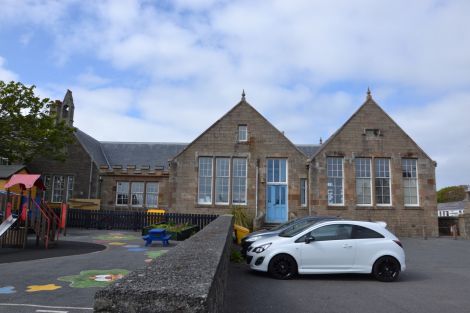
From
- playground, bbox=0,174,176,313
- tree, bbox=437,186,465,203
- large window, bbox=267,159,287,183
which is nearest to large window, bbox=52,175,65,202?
playground, bbox=0,174,176,313

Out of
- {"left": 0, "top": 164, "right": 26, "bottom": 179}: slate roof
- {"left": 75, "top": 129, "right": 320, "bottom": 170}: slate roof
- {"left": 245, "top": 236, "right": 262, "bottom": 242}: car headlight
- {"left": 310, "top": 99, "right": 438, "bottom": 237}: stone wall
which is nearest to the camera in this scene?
{"left": 245, "top": 236, "right": 262, "bottom": 242}: car headlight

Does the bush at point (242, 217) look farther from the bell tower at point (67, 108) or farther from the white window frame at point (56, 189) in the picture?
the bell tower at point (67, 108)

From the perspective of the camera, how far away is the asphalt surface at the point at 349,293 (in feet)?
23.3

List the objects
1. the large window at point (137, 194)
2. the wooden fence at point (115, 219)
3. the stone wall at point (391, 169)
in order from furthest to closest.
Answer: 1. the large window at point (137, 194)
2. the stone wall at point (391, 169)
3. the wooden fence at point (115, 219)

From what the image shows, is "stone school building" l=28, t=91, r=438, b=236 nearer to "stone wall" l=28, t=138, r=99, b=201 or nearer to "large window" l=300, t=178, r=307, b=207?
"large window" l=300, t=178, r=307, b=207

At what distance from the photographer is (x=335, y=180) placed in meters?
25.4

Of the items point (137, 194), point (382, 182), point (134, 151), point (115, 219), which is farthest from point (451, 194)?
point (115, 219)

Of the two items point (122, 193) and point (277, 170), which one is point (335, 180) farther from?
point (122, 193)

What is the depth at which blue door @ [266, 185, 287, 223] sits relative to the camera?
25.4 m

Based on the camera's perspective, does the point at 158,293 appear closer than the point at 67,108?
Yes

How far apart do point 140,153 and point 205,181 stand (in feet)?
40.0

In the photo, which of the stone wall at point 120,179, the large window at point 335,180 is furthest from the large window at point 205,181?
the large window at point 335,180

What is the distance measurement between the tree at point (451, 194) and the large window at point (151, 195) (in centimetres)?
9297

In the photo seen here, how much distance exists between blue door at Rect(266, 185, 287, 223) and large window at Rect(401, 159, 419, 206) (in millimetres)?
7795
